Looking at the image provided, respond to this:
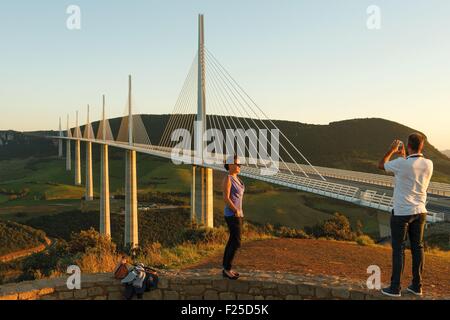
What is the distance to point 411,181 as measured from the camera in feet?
15.9

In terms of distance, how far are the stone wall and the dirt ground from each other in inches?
63.3

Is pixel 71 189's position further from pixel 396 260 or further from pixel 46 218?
pixel 396 260

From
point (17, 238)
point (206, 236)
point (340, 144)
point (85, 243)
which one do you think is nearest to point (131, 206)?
point (17, 238)

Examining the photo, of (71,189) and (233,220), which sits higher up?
(233,220)

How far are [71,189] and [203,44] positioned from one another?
5053 centimetres

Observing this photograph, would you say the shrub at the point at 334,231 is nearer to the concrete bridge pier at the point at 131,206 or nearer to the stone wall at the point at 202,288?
the stone wall at the point at 202,288

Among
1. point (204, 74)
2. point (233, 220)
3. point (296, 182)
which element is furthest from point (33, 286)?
point (204, 74)

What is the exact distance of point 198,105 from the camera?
24.3 metres

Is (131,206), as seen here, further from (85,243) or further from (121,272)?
(121,272)

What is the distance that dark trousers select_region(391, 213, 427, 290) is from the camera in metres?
4.97

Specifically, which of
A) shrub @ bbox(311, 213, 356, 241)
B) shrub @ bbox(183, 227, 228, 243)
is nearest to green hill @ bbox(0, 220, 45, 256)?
shrub @ bbox(183, 227, 228, 243)

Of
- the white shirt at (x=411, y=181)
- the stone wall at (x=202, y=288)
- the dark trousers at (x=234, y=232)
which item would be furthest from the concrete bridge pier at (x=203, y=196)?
the white shirt at (x=411, y=181)

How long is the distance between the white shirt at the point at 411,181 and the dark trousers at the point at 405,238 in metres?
0.11

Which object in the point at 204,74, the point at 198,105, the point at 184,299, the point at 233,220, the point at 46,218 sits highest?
the point at 204,74
